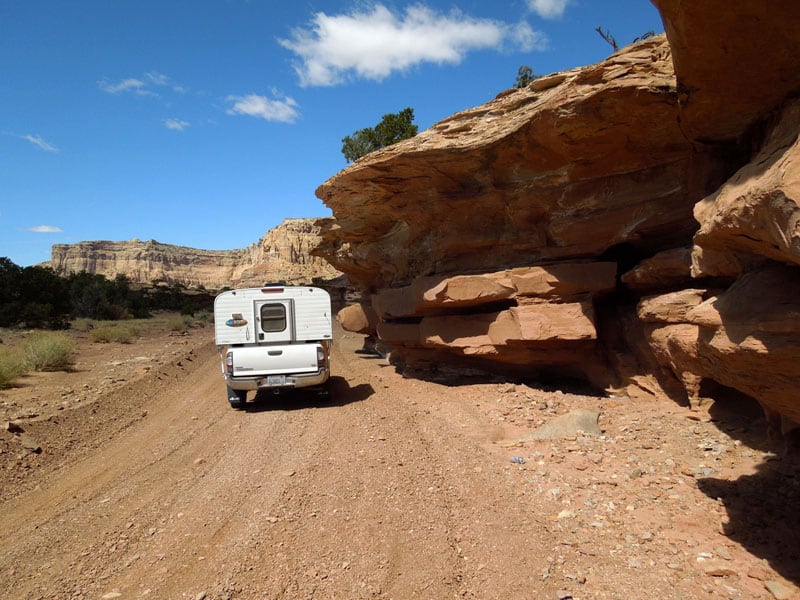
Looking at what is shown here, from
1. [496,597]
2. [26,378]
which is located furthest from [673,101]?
[26,378]

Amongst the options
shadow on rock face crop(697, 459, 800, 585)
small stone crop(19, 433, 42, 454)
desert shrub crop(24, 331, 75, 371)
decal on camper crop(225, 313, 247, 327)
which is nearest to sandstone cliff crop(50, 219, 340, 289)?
desert shrub crop(24, 331, 75, 371)

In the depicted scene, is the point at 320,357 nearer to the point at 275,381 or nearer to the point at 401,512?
the point at 275,381

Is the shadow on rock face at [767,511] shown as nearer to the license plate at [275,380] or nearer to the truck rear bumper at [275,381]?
the truck rear bumper at [275,381]

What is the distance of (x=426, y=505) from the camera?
15.1 ft

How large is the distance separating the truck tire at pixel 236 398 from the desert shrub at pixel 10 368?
21.7 ft

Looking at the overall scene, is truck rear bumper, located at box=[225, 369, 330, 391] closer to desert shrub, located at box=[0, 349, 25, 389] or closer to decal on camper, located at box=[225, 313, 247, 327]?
decal on camper, located at box=[225, 313, 247, 327]

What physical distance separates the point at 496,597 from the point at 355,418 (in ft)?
17.0

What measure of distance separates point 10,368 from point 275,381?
27.2 ft

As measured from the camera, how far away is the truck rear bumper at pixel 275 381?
30.0 feet

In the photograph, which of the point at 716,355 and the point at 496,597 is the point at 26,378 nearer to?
the point at 496,597

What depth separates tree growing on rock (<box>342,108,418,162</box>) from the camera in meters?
25.4

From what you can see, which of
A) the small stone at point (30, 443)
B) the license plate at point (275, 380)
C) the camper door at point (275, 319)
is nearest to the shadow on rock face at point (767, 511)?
the license plate at point (275, 380)

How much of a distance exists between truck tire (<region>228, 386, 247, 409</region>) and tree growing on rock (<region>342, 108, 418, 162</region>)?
56.0ft

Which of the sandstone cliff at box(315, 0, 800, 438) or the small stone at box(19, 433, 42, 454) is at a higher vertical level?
the sandstone cliff at box(315, 0, 800, 438)
